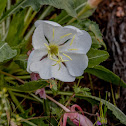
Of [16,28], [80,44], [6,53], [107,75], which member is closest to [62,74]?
[80,44]

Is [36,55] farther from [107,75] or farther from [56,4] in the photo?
[107,75]

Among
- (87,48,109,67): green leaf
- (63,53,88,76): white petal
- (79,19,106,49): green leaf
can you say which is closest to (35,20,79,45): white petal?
(63,53,88,76): white petal

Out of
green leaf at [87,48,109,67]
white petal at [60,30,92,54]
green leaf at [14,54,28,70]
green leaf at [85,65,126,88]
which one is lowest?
green leaf at [85,65,126,88]

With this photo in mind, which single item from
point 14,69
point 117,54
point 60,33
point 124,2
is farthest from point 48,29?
point 124,2

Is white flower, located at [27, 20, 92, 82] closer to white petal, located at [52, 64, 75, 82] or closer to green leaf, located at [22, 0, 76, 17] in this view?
white petal, located at [52, 64, 75, 82]

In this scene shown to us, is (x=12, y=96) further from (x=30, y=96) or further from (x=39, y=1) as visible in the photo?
(x=39, y=1)

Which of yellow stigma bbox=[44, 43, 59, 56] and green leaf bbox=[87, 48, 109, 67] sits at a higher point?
yellow stigma bbox=[44, 43, 59, 56]

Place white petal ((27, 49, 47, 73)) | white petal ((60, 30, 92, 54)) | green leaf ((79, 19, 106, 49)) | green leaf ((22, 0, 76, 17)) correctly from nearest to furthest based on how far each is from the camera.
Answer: white petal ((27, 49, 47, 73)) → white petal ((60, 30, 92, 54)) → green leaf ((22, 0, 76, 17)) → green leaf ((79, 19, 106, 49))
